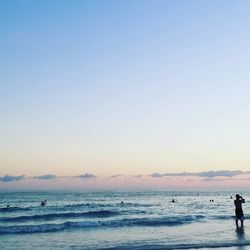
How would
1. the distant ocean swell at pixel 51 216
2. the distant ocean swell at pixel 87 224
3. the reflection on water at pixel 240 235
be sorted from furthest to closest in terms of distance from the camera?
the distant ocean swell at pixel 51 216 → the distant ocean swell at pixel 87 224 → the reflection on water at pixel 240 235

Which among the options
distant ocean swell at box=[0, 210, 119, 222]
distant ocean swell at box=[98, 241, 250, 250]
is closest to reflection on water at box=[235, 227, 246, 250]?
distant ocean swell at box=[98, 241, 250, 250]

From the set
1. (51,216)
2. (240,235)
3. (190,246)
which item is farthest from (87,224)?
(190,246)

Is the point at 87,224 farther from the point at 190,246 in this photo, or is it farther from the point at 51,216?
the point at 190,246

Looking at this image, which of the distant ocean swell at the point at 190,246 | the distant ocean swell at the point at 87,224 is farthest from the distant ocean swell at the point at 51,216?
the distant ocean swell at the point at 190,246

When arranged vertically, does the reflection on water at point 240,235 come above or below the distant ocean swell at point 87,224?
below

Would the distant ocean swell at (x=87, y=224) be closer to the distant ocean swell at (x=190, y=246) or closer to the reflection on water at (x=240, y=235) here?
the reflection on water at (x=240, y=235)

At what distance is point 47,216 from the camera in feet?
123

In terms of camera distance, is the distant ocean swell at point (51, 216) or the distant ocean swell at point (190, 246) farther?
the distant ocean swell at point (51, 216)

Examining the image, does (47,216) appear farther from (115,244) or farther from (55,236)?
(115,244)

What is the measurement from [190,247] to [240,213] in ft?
28.0

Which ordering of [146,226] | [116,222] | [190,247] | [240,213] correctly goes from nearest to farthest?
[190,247], [240,213], [146,226], [116,222]

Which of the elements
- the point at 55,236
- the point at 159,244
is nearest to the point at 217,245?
the point at 159,244

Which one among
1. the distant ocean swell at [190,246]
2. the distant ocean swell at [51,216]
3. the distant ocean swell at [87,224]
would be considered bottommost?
the distant ocean swell at [190,246]

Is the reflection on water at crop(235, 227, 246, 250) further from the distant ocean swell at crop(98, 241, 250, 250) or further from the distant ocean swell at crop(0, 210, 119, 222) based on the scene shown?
the distant ocean swell at crop(0, 210, 119, 222)
